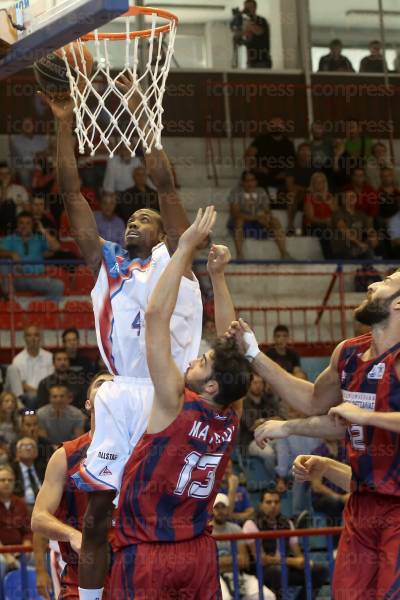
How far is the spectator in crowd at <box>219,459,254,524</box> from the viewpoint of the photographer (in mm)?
10234

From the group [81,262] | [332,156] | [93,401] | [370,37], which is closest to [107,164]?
[81,262]

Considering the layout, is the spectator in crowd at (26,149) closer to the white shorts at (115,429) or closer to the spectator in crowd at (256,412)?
the spectator in crowd at (256,412)

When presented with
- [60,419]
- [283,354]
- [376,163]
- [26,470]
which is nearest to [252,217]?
[376,163]

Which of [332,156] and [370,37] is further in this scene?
[370,37]

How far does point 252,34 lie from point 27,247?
Answer: 17.8 ft

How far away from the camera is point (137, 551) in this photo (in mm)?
5547

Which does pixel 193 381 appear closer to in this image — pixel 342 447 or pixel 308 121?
pixel 342 447

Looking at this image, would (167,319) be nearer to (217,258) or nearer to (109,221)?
(217,258)

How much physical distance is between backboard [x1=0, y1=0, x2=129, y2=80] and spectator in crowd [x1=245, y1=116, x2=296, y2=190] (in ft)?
31.8

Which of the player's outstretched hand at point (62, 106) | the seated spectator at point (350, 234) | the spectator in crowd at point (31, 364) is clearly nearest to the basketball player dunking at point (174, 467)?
the player's outstretched hand at point (62, 106)

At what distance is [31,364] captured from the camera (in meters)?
12.1

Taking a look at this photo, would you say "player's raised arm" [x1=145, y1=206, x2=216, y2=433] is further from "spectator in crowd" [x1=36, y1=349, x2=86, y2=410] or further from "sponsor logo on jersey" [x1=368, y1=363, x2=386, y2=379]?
"spectator in crowd" [x1=36, y1=349, x2=86, y2=410]

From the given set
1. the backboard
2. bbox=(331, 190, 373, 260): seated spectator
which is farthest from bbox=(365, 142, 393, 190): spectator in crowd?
the backboard

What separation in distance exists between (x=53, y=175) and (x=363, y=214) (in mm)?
3892
